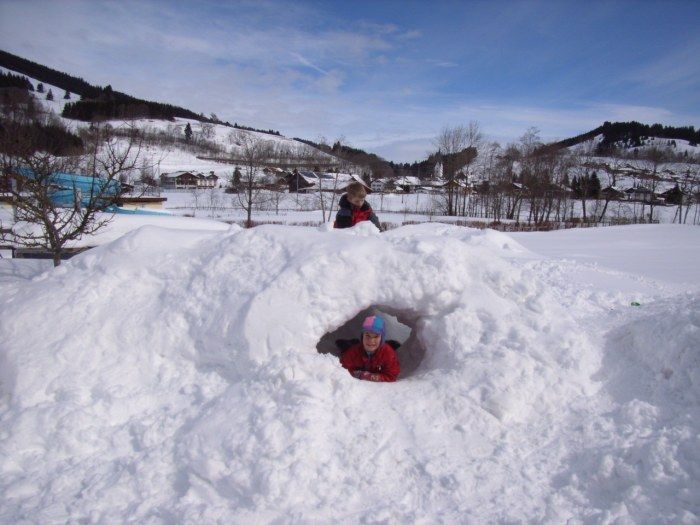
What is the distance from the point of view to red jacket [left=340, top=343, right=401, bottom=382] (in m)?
3.93

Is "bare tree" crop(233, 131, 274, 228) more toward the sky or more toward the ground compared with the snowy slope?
more toward the ground

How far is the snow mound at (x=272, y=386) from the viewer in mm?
2514

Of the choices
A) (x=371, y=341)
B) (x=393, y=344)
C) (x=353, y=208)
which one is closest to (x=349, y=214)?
(x=353, y=208)

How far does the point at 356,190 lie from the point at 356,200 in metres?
0.15

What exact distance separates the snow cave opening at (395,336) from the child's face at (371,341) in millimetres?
673

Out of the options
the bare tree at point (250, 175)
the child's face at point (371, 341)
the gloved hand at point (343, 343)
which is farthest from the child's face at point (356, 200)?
the bare tree at point (250, 175)

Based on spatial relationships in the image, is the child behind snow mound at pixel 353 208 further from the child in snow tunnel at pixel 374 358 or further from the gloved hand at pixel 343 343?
the child in snow tunnel at pixel 374 358

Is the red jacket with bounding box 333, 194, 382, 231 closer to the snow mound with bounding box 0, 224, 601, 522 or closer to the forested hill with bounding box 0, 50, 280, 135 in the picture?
the snow mound with bounding box 0, 224, 601, 522

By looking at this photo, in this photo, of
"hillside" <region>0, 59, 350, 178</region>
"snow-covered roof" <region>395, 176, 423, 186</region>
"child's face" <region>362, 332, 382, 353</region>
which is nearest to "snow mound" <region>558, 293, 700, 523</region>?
"child's face" <region>362, 332, 382, 353</region>

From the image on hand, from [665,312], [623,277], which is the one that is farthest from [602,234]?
[665,312]

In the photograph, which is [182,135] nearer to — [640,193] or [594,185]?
[594,185]

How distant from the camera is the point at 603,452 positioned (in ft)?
8.52

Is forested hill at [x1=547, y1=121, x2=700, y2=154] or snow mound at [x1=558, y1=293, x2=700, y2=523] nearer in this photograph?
snow mound at [x1=558, y1=293, x2=700, y2=523]

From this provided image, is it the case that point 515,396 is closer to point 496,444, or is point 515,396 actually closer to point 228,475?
point 496,444
